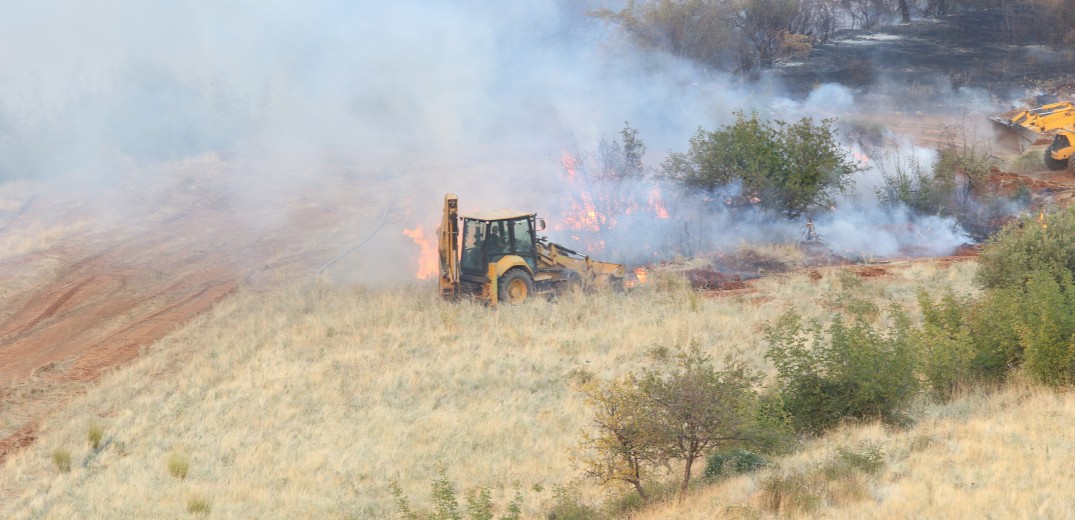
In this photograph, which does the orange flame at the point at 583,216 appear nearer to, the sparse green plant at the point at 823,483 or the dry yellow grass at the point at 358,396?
the dry yellow grass at the point at 358,396

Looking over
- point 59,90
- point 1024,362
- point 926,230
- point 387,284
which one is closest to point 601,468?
point 1024,362

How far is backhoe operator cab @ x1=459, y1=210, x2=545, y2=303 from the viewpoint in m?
19.2

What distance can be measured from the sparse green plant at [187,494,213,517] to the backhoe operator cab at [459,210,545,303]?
8414mm

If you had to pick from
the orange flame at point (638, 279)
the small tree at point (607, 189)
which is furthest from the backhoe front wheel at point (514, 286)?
the small tree at point (607, 189)

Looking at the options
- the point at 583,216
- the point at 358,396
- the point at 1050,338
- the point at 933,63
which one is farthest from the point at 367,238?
the point at 933,63

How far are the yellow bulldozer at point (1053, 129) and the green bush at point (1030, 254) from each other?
1506 centimetres

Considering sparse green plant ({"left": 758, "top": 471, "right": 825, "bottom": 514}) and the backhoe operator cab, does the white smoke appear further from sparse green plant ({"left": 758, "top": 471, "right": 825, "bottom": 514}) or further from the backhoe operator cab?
sparse green plant ({"left": 758, "top": 471, "right": 825, "bottom": 514})

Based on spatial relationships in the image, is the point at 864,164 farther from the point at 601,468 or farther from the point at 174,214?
the point at 601,468

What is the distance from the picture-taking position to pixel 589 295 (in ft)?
64.7

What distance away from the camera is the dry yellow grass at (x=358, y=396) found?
39.5 feet

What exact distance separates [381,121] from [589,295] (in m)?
22.6

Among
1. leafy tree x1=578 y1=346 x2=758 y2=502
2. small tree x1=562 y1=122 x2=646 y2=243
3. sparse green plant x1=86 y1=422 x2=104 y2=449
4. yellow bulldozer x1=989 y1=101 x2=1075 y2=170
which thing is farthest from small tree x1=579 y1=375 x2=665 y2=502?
yellow bulldozer x1=989 y1=101 x2=1075 y2=170

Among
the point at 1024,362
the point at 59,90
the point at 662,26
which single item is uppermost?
the point at 662,26

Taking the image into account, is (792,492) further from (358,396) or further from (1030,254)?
(1030,254)
